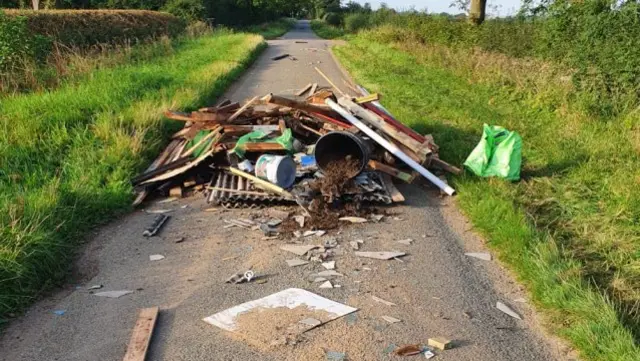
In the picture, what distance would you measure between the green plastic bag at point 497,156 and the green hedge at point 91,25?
48.8 feet

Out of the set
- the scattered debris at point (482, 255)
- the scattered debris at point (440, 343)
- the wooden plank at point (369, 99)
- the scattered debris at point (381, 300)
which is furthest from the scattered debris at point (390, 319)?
the wooden plank at point (369, 99)

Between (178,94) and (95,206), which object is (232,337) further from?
(178,94)

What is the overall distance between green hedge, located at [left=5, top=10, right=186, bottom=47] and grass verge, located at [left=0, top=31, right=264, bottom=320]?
796 centimetres

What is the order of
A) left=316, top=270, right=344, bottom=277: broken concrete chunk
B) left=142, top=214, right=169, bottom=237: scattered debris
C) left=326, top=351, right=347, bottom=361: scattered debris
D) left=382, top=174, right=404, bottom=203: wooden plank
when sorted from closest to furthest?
left=326, top=351, right=347, bottom=361: scattered debris
left=316, top=270, right=344, bottom=277: broken concrete chunk
left=142, top=214, right=169, bottom=237: scattered debris
left=382, top=174, right=404, bottom=203: wooden plank

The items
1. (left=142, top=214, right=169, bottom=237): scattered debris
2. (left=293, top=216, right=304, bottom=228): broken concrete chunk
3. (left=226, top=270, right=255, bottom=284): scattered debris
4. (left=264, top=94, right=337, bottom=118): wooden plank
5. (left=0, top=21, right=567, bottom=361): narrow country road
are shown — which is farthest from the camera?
(left=264, top=94, right=337, bottom=118): wooden plank

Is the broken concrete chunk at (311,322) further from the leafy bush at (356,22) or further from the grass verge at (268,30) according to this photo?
the leafy bush at (356,22)

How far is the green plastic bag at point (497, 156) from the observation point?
787cm

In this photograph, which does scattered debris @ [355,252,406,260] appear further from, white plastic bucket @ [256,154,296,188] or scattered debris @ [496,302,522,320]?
white plastic bucket @ [256,154,296,188]

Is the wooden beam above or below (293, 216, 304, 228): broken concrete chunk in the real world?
above

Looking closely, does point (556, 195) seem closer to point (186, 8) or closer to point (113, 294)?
point (113, 294)

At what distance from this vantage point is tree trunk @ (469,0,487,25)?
23.0 meters

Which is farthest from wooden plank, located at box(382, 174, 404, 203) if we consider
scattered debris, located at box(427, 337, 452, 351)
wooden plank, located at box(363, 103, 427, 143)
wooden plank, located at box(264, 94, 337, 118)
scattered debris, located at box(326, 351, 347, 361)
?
scattered debris, located at box(326, 351, 347, 361)

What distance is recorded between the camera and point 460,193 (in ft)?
25.1

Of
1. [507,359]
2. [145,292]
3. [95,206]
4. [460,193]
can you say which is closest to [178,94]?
[95,206]
